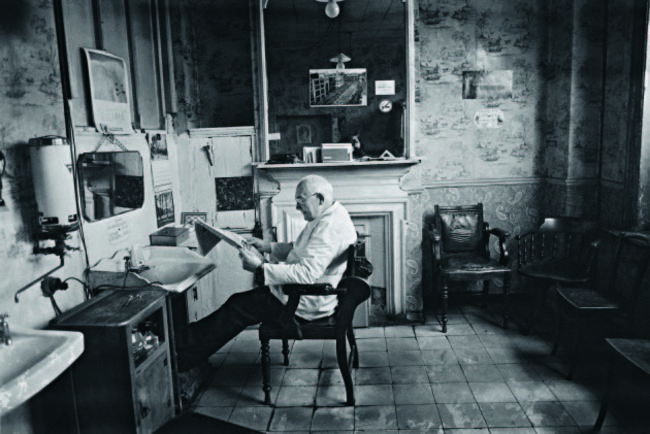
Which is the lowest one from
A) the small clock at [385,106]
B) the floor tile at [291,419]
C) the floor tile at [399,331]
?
the floor tile at [291,419]

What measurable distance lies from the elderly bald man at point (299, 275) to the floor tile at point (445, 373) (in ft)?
3.03

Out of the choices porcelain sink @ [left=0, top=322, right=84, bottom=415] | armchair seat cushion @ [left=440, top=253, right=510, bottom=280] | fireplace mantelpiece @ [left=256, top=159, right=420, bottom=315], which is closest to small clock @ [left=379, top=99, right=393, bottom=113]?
fireplace mantelpiece @ [left=256, top=159, right=420, bottom=315]

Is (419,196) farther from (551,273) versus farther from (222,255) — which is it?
(222,255)

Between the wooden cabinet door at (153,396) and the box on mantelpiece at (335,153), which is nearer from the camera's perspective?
the wooden cabinet door at (153,396)

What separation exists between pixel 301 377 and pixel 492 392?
131 centimetres

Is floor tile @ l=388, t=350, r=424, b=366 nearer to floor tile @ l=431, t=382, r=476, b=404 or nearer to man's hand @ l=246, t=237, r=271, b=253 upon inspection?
floor tile @ l=431, t=382, r=476, b=404

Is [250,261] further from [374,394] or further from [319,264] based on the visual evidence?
[374,394]

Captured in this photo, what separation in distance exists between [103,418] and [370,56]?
4999 mm

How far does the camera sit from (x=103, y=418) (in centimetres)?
263

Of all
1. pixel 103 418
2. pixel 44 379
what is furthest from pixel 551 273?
pixel 44 379

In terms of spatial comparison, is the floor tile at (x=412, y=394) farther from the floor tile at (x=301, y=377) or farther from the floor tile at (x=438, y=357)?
the floor tile at (x=301, y=377)

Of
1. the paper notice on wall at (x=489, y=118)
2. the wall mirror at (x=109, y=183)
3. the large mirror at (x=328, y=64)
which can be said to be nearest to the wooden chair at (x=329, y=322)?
the wall mirror at (x=109, y=183)

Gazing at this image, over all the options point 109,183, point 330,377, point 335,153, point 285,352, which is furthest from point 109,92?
point 330,377

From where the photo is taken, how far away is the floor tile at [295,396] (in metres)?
3.38
